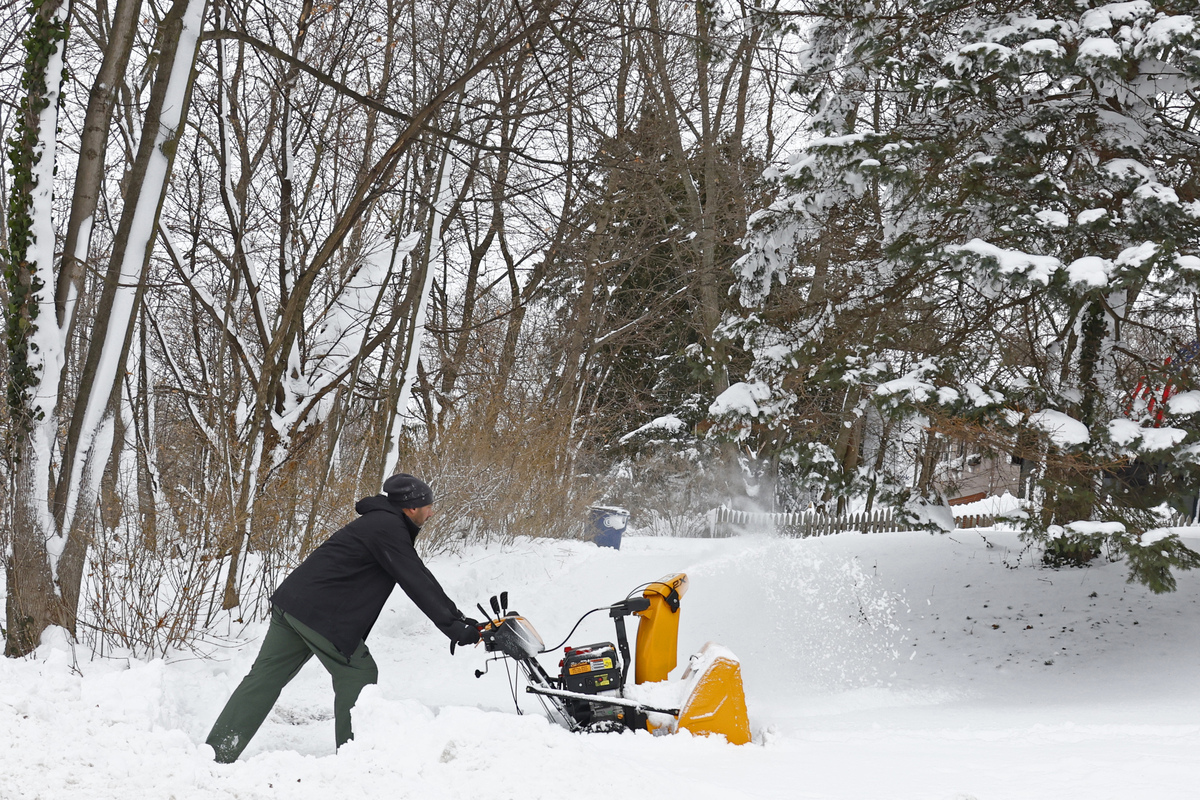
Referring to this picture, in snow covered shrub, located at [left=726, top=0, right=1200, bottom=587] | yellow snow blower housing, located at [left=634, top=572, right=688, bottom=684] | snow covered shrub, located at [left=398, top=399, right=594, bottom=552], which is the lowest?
yellow snow blower housing, located at [left=634, top=572, right=688, bottom=684]

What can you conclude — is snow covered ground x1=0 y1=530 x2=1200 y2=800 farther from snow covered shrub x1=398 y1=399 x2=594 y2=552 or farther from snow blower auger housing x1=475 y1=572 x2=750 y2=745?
snow covered shrub x1=398 y1=399 x2=594 y2=552

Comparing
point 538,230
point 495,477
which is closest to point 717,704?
point 538,230

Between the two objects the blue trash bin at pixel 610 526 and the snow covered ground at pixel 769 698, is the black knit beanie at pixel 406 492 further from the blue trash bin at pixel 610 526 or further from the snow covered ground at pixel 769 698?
the blue trash bin at pixel 610 526

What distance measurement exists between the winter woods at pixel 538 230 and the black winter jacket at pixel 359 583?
1890mm

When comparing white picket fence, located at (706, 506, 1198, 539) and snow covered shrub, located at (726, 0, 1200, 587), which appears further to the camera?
white picket fence, located at (706, 506, 1198, 539)

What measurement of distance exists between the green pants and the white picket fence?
14441mm

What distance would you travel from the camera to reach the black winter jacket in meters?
4.34

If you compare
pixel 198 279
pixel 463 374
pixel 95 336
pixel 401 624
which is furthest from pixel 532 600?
pixel 463 374

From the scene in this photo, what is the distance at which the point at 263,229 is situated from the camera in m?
9.99

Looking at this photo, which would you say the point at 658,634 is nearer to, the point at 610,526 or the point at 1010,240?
the point at 1010,240

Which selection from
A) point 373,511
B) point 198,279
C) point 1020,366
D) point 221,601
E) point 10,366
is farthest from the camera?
point 198,279

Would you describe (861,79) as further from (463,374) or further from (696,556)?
(463,374)

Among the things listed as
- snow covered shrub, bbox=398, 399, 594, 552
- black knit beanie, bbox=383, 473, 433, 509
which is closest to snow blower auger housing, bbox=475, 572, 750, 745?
black knit beanie, bbox=383, 473, 433, 509

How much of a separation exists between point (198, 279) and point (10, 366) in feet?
12.6
